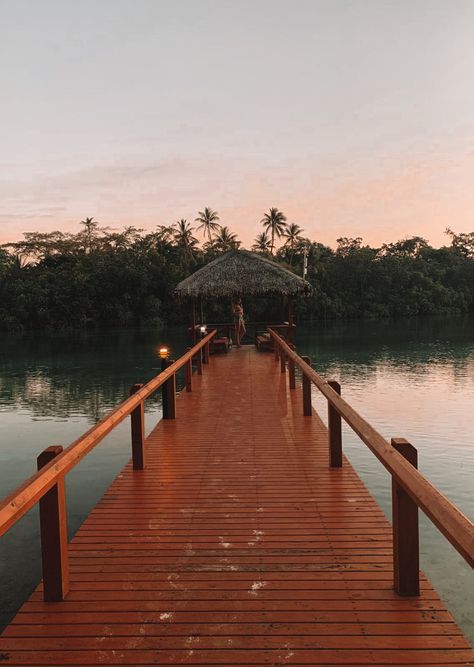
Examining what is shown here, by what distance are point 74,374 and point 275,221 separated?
50.3 m

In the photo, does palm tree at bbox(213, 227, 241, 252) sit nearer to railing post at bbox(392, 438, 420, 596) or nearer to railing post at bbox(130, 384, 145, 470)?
railing post at bbox(130, 384, 145, 470)

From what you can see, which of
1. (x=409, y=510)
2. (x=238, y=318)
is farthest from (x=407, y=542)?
(x=238, y=318)

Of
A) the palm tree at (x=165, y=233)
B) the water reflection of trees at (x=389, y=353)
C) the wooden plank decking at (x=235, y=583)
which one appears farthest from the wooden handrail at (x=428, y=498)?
the palm tree at (x=165, y=233)

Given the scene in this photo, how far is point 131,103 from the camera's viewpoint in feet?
74.6

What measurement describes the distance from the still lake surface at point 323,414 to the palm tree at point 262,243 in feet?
123

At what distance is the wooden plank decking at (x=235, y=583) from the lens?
2.46 meters

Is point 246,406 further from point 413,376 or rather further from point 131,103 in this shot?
point 131,103

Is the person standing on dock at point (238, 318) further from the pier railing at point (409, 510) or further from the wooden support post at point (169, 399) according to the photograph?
the pier railing at point (409, 510)

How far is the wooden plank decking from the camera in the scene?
2.46 meters

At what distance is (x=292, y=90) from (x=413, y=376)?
44.6 ft

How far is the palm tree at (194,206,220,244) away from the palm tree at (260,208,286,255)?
22.7 feet

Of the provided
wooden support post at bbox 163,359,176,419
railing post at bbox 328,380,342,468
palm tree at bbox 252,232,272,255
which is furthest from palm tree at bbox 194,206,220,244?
railing post at bbox 328,380,342,468

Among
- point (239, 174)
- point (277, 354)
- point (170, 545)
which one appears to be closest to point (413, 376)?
point (277, 354)

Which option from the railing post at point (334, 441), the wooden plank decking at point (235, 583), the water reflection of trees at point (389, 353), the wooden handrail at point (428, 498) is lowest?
the water reflection of trees at point (389, 353)
